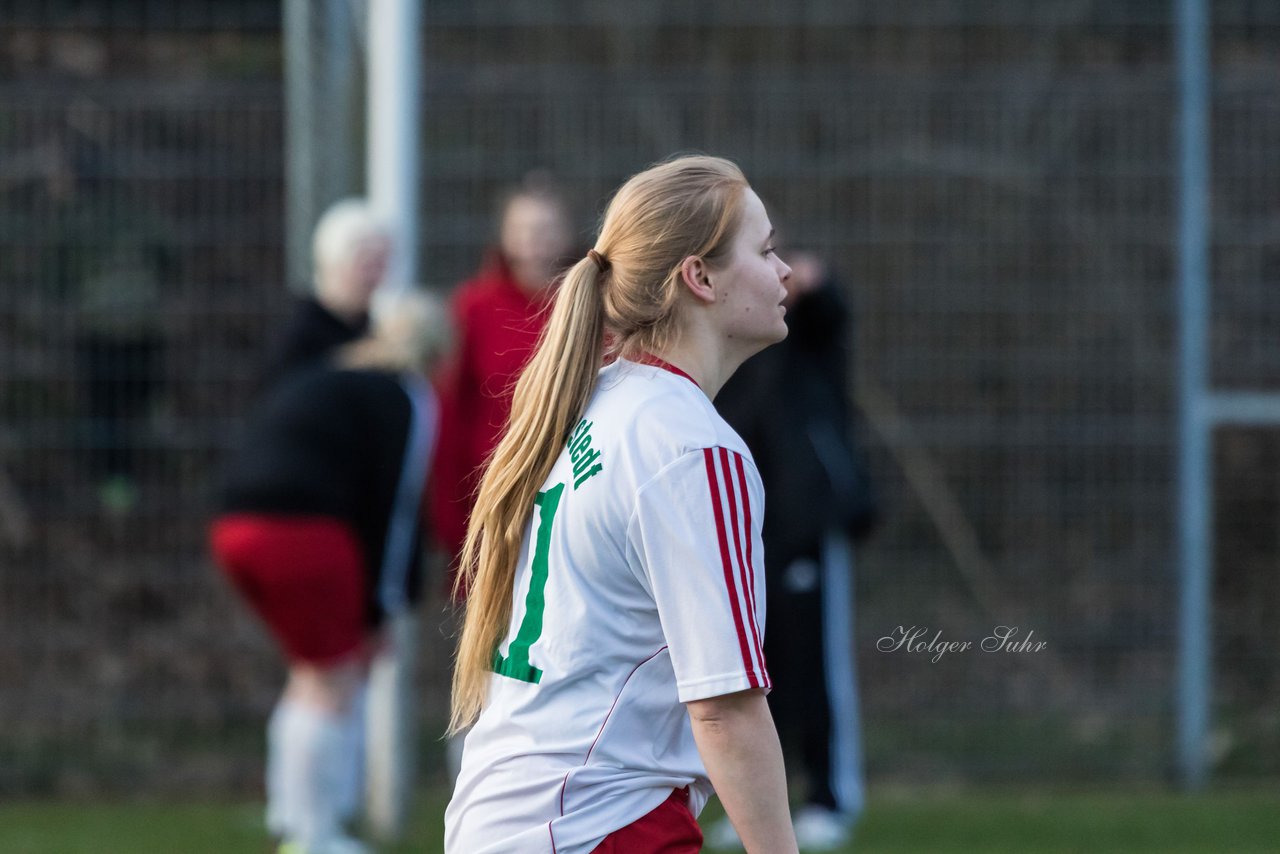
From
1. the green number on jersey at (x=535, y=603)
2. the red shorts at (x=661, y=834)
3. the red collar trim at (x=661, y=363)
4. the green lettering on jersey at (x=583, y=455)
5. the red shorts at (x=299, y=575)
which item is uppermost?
the red collar trim at (x=661, y=363)

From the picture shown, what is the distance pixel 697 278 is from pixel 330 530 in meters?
3.17

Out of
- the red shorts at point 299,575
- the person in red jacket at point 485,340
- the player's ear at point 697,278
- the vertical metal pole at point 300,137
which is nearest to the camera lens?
the player's ear at point 697,278

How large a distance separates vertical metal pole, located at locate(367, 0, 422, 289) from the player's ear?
3.81 meters

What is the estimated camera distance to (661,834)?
222cm

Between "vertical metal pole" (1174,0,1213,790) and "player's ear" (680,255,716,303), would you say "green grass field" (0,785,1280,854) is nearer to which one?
"vertical metal pole" (1174,0,1213,790)

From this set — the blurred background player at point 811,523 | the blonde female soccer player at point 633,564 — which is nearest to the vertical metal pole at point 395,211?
the blurred background player at point 811,523

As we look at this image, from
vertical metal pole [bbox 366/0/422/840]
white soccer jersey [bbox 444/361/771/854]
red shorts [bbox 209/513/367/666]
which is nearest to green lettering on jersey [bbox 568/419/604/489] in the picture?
white soccer jersey [bbox 444/361/771/854]

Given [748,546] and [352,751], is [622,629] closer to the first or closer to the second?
[748,546]

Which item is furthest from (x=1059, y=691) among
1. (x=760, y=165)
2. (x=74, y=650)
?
(x=74, y=650)

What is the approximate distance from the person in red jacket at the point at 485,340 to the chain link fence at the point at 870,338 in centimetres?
88

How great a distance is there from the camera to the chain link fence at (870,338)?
6.62 meters

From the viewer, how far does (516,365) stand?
579 centimetres

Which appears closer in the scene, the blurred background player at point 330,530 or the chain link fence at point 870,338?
the blurred background player at point 330,530

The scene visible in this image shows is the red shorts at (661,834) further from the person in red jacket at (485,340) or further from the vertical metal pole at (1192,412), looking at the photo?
the vertical metal pole at (1192,412)
